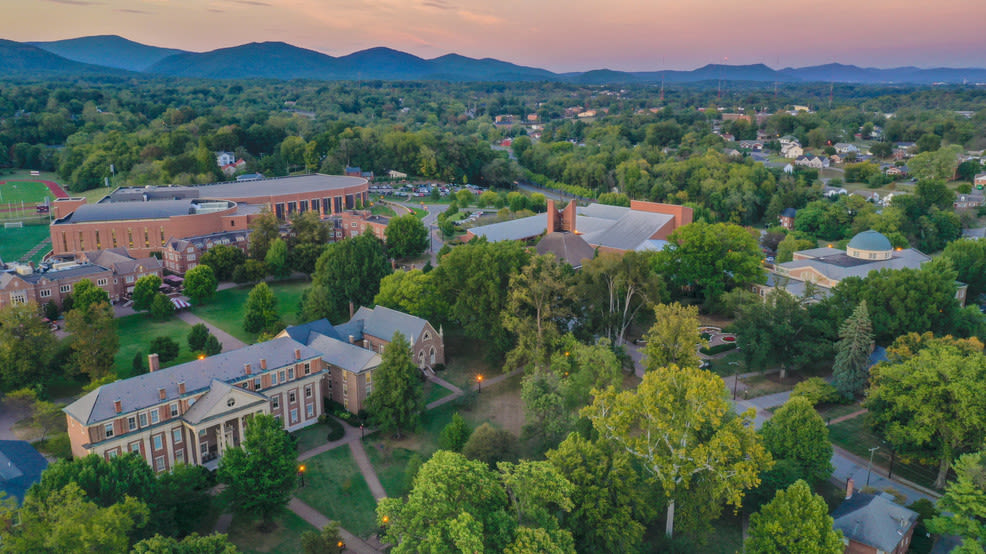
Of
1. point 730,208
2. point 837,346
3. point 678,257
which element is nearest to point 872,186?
point 730,208

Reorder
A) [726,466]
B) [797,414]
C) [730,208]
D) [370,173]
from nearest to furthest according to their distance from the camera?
[726,466]
[797,414]
[730,208]
[370,173]

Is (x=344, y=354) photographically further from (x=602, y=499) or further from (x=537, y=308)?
(x=602, y=499)

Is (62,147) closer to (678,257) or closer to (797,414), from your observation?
(678,257)

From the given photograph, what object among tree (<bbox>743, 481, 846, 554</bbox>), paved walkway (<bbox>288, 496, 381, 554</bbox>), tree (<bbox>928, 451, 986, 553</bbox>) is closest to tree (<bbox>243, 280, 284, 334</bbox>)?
paved walkway (<bbox>288, 496, 381, 554</bbox>)

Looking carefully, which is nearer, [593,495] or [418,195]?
[593,495]

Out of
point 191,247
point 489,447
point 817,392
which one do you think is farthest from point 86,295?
point 817,392

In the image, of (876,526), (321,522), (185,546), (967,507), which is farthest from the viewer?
(321,522)

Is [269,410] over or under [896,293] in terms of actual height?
under
